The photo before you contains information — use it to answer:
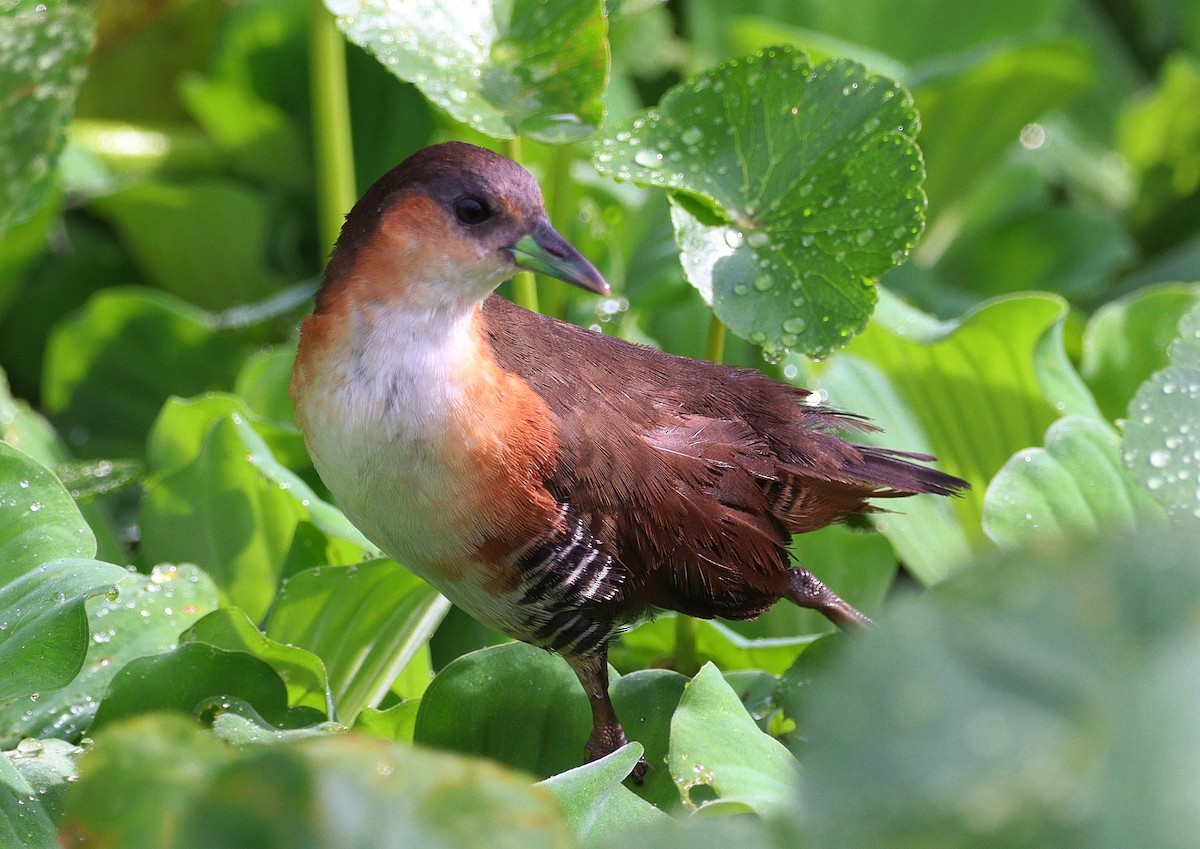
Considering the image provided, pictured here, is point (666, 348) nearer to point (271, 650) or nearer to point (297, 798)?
point (271, 650)

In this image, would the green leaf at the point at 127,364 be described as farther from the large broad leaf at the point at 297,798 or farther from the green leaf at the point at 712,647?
→ the large broad leaf at the point at 297,798

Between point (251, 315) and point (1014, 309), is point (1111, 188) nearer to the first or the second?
point (1014, 309)

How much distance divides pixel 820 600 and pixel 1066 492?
269 millimetres

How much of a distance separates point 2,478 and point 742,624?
81 cm

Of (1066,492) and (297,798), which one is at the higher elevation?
(297,798)

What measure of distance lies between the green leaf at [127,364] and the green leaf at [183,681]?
0.89 meters

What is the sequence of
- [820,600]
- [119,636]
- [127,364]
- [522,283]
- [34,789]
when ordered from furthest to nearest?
[127,364]
[522,283]
[820,600]
[119,636]
[34,789]

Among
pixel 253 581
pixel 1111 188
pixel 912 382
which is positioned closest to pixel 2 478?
pixel 253 581

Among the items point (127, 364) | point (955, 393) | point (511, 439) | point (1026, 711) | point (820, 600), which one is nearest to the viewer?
point (1026, 711)

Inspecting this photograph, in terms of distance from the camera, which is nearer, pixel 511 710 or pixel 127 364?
pixel 511 710

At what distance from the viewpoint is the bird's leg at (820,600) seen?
4.45ft

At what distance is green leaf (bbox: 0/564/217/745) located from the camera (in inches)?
46.7

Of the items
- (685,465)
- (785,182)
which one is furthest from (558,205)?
(685,465)

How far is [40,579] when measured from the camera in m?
1.05
